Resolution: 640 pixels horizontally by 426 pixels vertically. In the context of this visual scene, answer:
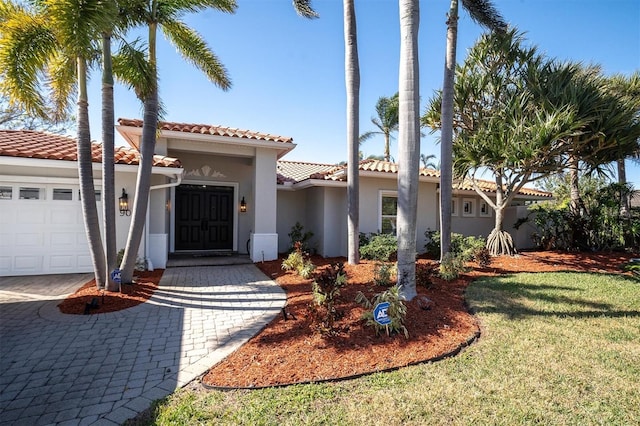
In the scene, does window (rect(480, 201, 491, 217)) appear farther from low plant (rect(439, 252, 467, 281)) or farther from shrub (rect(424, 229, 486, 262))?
low plant (rect(439, 252, 467, 281))

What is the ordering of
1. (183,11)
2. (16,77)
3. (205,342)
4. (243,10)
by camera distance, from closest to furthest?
1. (205,342)
2. (16,77)
3. (183,11)
4. (243,10)

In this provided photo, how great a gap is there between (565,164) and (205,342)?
12.3 metres

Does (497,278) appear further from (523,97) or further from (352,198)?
(523,97)

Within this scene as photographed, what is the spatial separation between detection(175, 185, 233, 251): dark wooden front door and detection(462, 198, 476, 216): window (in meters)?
11.1

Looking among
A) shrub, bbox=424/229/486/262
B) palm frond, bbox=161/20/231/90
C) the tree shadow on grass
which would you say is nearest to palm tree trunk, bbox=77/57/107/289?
palm frond, bbox=161/20/231/90

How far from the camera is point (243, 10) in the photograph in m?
8.27

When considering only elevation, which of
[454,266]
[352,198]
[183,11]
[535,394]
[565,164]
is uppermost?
[183,11]

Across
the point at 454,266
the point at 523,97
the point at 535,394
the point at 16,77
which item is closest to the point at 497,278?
the point at 454,266

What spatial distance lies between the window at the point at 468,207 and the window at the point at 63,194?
15.5m

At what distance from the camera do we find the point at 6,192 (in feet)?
26.6

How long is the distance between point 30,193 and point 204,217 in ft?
17.2

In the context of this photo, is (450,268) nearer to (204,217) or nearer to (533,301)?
(533,301)

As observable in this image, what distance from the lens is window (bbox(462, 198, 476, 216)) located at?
14578 millimetres

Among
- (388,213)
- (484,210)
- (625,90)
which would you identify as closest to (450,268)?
(388,213)
